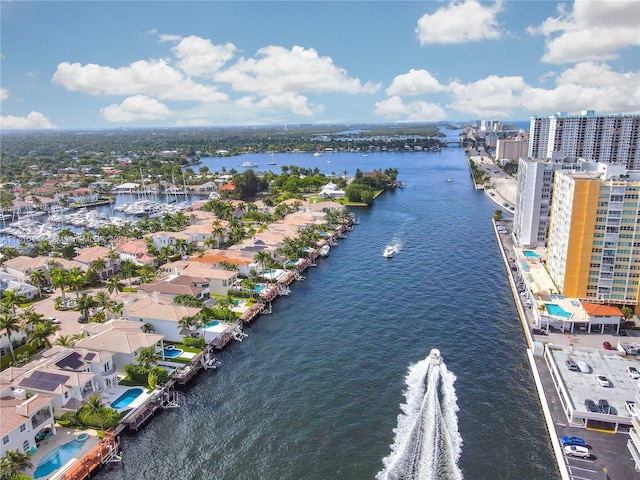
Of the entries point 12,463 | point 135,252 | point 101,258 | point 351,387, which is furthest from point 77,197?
point 351,387

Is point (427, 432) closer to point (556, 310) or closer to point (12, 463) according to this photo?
point (556, 310)

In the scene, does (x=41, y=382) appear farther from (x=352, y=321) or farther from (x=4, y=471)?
(x=352, y=321)

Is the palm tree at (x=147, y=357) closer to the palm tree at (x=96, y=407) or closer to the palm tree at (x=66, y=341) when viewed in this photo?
the palm tree at (x=96, y=407)

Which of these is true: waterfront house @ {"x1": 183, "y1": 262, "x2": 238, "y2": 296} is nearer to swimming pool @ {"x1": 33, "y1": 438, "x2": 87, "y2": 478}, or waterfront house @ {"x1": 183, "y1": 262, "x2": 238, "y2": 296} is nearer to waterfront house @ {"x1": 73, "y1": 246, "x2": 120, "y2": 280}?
waterfront house @ {"x1": 73, "y1": 246, "x2": 120, "y2": 280}

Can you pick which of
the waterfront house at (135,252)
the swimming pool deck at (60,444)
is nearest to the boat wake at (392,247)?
the waterfront house at (135,252)

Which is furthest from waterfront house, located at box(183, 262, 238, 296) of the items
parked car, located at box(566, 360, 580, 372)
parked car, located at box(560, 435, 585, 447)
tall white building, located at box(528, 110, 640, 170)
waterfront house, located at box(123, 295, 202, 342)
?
tall white building, located at box(528, 110, 640, 170)
